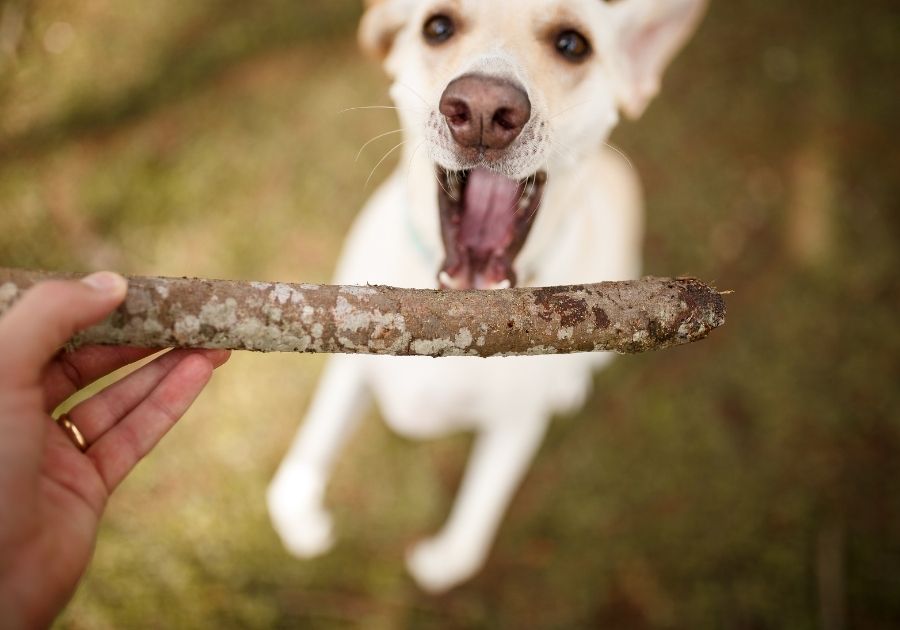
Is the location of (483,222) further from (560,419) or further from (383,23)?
(560,419)

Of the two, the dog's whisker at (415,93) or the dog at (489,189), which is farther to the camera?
the dog's whisker at (415,93)

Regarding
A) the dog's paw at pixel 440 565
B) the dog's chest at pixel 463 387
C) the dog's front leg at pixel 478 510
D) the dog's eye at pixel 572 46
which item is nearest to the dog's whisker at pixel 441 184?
the dog's eye at pixel 572 46

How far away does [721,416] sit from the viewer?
3611 millimetres

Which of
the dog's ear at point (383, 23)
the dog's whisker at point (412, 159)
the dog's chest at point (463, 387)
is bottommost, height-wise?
the dog's chest at point (463, 387)

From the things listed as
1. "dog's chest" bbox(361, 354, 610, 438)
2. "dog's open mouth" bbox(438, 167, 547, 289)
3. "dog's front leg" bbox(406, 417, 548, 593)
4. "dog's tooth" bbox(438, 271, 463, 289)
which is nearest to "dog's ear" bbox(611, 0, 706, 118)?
"dog's open mouth" bbox(438, 167, 547, 289)

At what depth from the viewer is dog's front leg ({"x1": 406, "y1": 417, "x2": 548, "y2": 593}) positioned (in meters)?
2.69

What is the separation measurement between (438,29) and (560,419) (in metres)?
2.19

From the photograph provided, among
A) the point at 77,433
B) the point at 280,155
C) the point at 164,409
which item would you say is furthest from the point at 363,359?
the point at 280,155

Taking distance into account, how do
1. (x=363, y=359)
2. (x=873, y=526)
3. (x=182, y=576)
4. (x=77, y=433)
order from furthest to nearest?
(x=873, y=526), (x=182, y=576), (x=363, y=359), (x=77, y=433)

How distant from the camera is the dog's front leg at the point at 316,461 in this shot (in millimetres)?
2605

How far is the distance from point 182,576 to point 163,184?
195cm

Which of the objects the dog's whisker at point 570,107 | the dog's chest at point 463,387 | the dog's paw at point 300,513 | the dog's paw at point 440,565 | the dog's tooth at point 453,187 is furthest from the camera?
the dog's paw at point 440,565

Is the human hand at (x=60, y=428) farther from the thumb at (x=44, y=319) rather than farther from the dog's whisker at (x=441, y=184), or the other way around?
the dog's whisker at (x=441, y=184)

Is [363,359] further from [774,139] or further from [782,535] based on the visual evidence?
[774,139]
